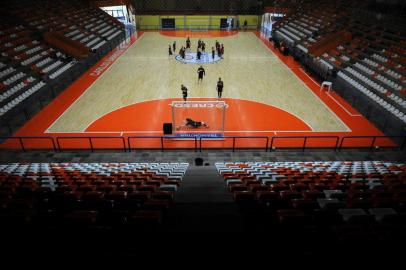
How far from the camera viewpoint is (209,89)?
59.9 feet

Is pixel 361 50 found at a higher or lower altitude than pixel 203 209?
higher

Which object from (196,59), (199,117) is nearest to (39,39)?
(196,59)

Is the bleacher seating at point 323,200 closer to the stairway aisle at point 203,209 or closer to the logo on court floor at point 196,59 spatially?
the stairway aisle at point 203,209

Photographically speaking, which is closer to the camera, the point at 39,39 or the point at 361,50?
the point at 361,50

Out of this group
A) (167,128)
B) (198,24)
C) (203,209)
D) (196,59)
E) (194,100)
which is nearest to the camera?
(203,209)

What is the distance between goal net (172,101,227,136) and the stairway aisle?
480 centimetres

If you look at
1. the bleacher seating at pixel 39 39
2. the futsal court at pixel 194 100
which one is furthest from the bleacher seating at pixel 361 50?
the bleacher seating at pixel 39 39

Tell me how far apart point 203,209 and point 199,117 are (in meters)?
9.12

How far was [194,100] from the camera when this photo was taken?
1644 centimetres

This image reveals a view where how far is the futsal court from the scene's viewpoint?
1304cm

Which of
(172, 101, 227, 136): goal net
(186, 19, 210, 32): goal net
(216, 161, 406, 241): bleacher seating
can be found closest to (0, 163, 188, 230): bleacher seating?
(216, 161, 406, 241): bleacher seating

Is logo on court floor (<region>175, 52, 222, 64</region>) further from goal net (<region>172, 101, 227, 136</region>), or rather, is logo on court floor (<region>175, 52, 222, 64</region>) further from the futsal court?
goal net (<region>172, 101, 227, 136</region>)

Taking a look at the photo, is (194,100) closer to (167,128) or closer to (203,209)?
(167,128)

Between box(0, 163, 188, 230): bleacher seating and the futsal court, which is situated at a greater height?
box(0, 163, 188, 230): bleacher seating
